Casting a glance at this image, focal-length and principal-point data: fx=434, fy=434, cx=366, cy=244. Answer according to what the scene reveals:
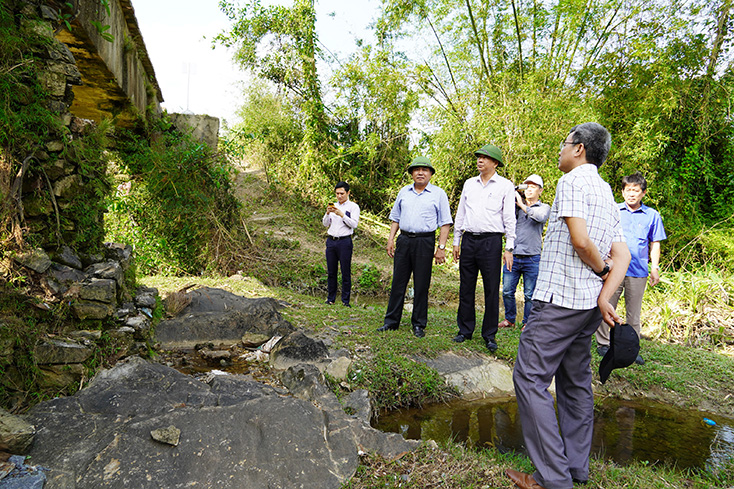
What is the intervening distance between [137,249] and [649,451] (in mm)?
7676

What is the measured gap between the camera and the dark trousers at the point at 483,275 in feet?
13.9

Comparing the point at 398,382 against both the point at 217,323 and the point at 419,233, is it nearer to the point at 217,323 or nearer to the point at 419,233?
the point at 419,233

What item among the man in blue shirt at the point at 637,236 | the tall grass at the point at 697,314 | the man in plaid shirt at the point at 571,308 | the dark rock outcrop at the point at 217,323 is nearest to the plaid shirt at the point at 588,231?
the man in plaid shirt at the point at 571,308

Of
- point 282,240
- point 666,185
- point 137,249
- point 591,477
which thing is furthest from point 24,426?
point 666,185

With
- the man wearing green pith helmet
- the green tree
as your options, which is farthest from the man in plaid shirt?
the green tree

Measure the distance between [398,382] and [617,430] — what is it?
1.74 metres

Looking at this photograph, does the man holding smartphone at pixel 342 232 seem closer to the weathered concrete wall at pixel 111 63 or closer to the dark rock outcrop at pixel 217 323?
the dark rock outcrop at pixel 217 323

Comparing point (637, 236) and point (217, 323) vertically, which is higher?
point (637, 236)

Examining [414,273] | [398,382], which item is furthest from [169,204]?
[398,382]

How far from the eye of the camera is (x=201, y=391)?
2859 millimetres

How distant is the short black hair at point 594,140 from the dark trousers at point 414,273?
227cm

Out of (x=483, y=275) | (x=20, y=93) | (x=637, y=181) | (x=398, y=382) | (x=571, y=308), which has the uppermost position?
(x=20, y=93)

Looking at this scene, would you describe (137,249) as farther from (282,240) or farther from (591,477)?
(591,477)

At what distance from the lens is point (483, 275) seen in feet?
14.2
